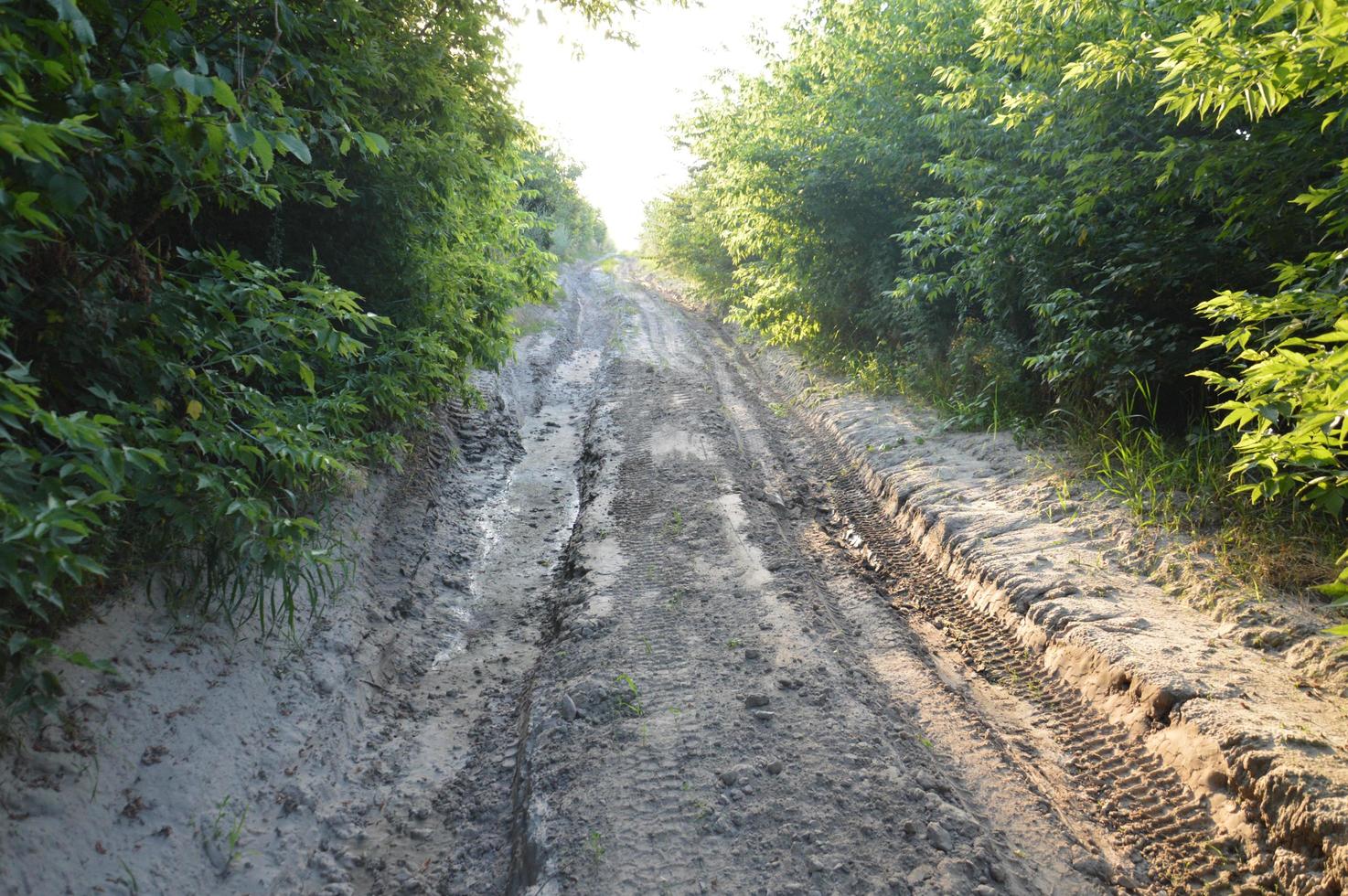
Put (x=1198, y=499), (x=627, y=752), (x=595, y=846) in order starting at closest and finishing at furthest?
(x=595, y=846)
(x=627, y=752)
(x=1198, y=499)

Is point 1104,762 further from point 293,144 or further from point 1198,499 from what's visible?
point 293,144

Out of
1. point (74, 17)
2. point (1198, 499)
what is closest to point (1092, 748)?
point (1198, 499)

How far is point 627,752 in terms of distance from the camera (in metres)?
3.53

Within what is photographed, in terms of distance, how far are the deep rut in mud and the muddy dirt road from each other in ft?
0.05

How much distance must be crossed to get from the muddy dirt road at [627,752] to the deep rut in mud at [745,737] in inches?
0.6

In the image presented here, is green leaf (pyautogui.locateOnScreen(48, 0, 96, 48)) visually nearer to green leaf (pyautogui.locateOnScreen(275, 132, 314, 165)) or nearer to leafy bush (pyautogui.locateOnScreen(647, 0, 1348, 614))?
green leaf (pyautogui.locateOnScreen(275, 132, 314, 165))

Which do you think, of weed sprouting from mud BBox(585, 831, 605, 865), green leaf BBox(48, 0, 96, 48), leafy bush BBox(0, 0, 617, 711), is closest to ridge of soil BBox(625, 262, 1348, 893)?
weed sprouting from mud BBox(585, 831, 605, 865)

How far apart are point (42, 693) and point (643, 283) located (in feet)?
95.1

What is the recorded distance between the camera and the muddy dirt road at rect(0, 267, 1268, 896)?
9.60 feet

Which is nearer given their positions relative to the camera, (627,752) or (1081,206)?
(627,752)

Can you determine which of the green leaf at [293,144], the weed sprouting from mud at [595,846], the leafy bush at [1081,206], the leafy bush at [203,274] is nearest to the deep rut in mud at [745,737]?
the weed sprouting from mud at [595,846]

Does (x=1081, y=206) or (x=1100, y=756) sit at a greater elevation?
(x=1081, y=206)

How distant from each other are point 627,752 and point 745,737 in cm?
57

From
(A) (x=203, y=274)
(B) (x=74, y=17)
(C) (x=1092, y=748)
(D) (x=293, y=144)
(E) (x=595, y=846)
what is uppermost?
(B) (x=74, y=17)
